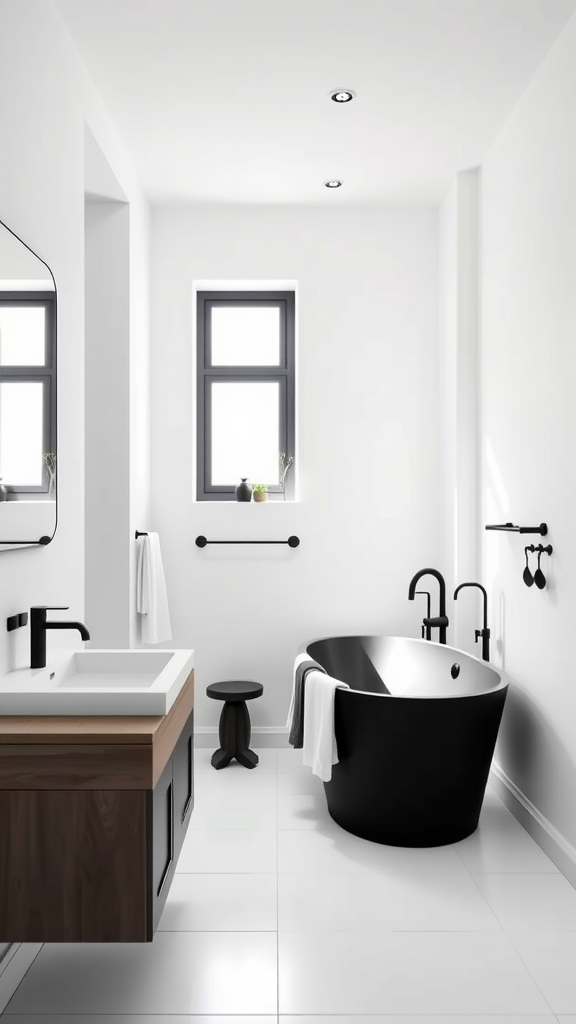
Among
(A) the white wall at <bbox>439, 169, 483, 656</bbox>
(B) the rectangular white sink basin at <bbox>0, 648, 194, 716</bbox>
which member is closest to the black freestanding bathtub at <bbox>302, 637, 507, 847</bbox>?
(A) the white wall at <bbox>439, 169, 483, 656</bbox>

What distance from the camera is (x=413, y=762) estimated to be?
9.14 ft

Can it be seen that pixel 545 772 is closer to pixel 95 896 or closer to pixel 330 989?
pixel 330 989

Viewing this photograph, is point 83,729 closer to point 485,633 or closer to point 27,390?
point 27,390

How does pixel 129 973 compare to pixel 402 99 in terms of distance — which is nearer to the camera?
pixel 129 973

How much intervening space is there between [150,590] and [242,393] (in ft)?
4.12

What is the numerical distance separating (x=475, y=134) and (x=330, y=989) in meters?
3.22

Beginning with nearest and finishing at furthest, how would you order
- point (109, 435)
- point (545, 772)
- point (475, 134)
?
point (545, 772) < point (475, 134) < point (109, 435)

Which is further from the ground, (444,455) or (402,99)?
(402,99)

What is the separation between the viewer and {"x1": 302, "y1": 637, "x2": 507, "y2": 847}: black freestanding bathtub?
2.76 metres

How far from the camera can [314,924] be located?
2.34 m

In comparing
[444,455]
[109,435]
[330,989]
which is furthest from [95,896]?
[444,455]

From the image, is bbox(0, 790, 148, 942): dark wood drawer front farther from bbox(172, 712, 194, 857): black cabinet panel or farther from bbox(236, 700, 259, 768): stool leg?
bbox(236, 700, 259, 768): stool leg

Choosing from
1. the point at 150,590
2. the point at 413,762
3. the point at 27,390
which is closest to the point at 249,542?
the point at 150,590

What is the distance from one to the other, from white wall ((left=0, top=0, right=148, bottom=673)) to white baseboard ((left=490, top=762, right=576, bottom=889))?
1.85m
